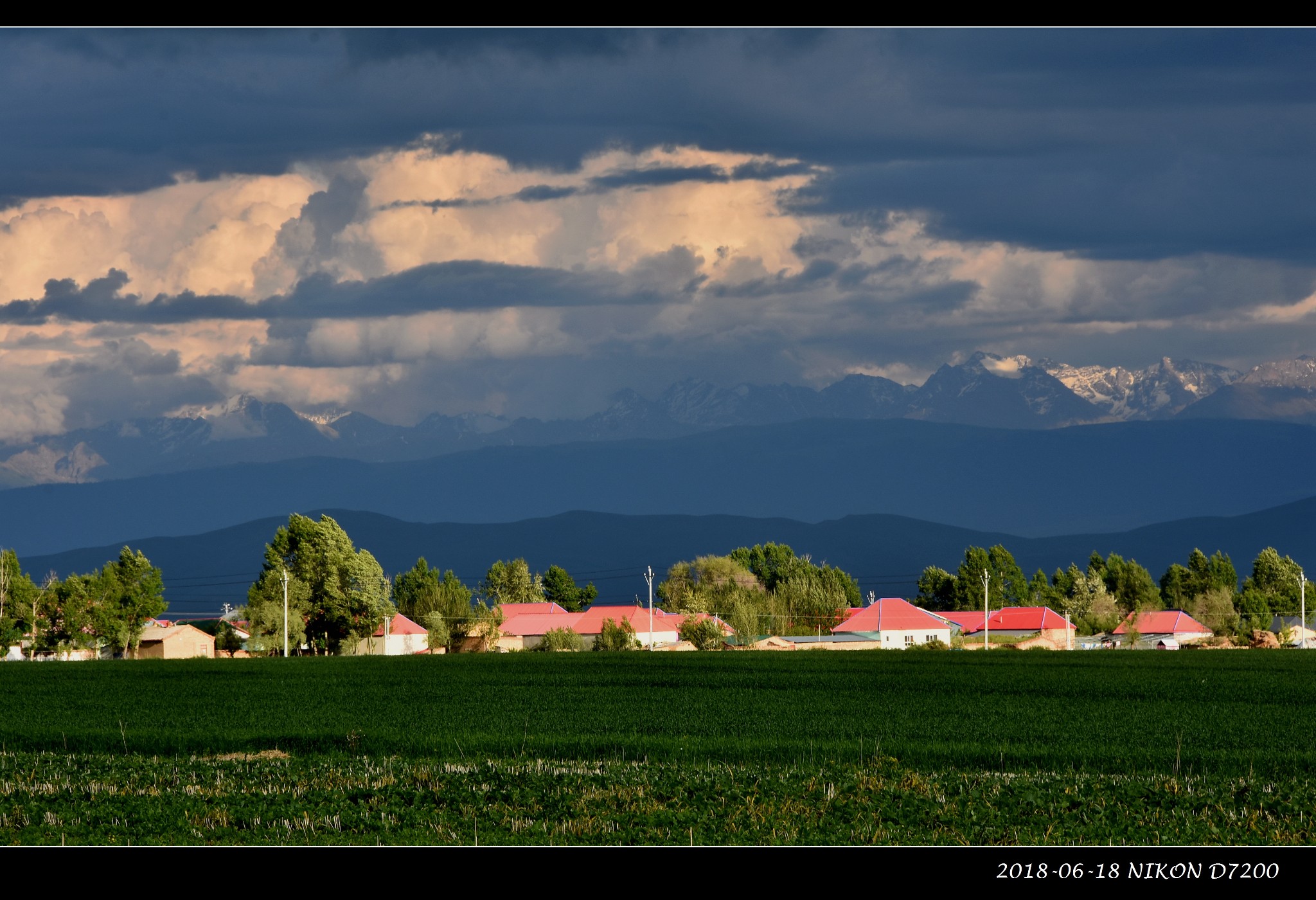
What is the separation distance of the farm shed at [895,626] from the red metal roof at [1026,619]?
11252mm

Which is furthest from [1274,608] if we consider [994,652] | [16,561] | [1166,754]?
[1166,754]

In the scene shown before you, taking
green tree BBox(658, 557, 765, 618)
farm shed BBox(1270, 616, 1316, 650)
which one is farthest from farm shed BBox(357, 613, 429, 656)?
farm shed BBox(1270, 616, 1316, 650)

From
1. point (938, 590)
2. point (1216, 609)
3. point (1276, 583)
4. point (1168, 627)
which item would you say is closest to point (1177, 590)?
point (1276, 583)

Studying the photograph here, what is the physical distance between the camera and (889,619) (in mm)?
136750

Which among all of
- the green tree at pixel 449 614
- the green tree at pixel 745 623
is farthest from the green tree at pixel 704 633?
the green tree at pixel 449 614

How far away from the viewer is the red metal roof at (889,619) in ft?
445

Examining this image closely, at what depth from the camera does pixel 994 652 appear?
3327 inches

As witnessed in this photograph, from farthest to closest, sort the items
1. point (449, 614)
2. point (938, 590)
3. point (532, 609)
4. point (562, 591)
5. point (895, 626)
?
1. point (562, 591)
2. point (938, 590)
3. point (532, 609)
4. point (895, 626)
5. point (449, 614)

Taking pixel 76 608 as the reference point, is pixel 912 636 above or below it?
below

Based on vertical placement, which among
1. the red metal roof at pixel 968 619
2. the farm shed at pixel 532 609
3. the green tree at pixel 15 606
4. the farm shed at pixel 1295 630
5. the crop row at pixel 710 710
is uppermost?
the green tree at pixel 15 606

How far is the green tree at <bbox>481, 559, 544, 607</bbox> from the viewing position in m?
193

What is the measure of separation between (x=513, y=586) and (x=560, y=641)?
88.9 m

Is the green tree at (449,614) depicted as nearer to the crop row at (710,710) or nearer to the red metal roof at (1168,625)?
the crop row at (710,710)

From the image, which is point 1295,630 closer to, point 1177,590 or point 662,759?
point 1177,590
